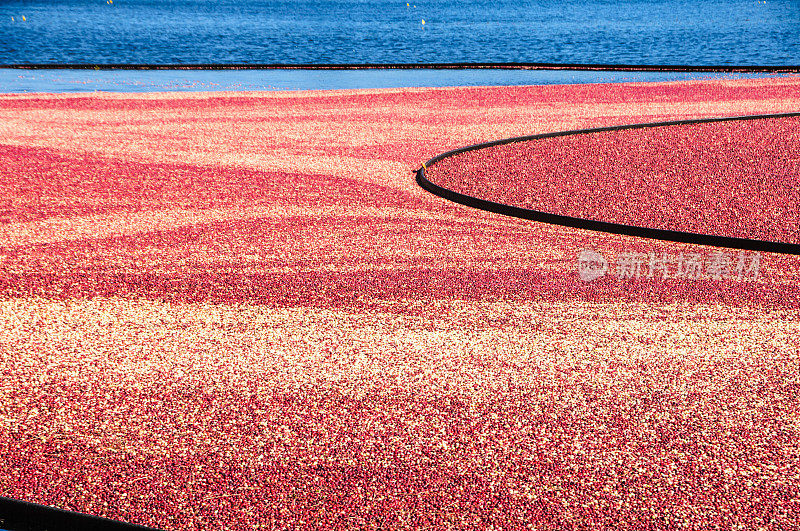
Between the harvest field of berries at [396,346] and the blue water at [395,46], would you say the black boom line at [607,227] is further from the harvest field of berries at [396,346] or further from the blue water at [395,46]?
the blue water at [395,46]

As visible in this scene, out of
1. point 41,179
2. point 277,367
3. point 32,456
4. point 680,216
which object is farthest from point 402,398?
point 41,179

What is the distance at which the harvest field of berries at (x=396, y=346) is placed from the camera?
3.35 m

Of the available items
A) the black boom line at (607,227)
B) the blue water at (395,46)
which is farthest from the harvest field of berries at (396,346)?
the blue water at (395,46)

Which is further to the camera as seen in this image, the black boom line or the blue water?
the blue water

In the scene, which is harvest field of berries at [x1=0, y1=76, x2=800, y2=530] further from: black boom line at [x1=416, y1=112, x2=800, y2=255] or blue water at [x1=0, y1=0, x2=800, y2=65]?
blue water at [x1=0, y1=0, x2=800, y2=65]

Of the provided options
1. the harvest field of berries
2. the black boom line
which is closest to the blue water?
the harvest field of berries

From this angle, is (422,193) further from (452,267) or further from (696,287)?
(696,287)

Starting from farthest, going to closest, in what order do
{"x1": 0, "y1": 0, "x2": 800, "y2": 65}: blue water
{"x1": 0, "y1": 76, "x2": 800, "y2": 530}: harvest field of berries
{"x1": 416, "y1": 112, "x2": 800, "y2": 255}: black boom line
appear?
{"x1": 0, "y1": 0, "x2": 800, "y2": 65}: blue water < {"x1": 416, "y1": 112, "x2": 800, "y2": 255}: black boom line < {"x1": 0, "y1": 76, "x2": 800, "y2": 530}: harvest field of berries

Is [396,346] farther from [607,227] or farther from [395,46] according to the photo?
[395,46]

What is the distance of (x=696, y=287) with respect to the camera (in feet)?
18.7

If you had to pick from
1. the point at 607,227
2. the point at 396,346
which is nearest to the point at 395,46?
the point at 607,227

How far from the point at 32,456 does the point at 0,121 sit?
11.5m

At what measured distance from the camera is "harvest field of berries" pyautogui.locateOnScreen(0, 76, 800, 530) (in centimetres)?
335

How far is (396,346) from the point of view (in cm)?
477
